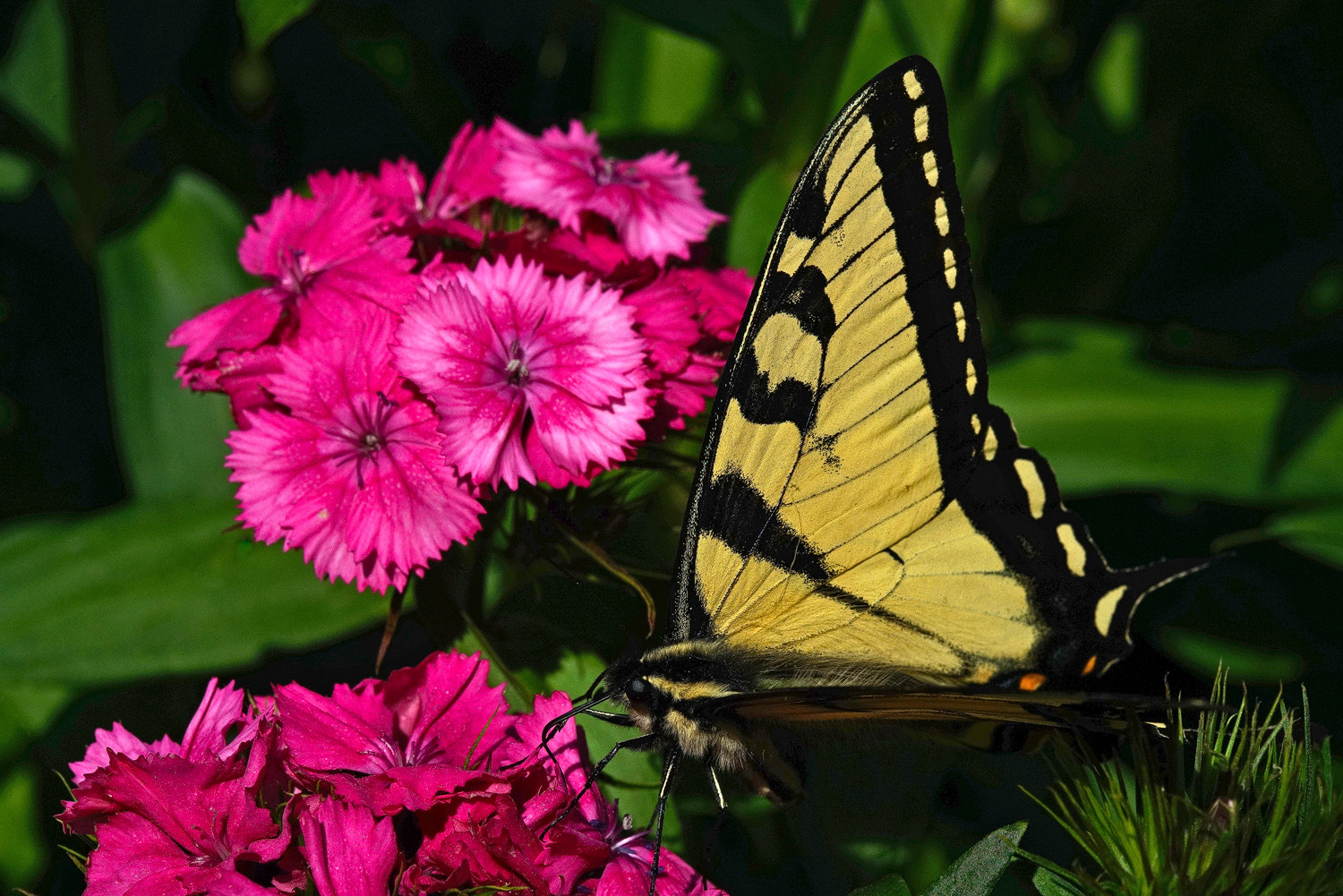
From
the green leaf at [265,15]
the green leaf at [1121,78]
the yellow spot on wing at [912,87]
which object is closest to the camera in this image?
the yellow spot on wing at [912,87]

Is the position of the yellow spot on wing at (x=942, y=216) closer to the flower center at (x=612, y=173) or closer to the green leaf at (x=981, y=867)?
the flower center at (x=612, y=173)

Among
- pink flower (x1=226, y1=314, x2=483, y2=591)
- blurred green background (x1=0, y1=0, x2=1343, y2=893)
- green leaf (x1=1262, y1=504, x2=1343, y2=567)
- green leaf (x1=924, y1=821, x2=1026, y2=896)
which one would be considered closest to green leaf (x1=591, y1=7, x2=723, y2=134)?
blurred green background (x1=0, y1=0, x2=1343, y2=893)

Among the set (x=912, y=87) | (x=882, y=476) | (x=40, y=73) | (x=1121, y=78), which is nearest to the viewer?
(x=912, y=87)

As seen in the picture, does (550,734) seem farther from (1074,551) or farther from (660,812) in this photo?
(1074,551)

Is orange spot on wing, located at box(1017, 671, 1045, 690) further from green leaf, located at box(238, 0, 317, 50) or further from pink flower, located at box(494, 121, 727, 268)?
green leaf, located at box(238, 0, 317, 50)

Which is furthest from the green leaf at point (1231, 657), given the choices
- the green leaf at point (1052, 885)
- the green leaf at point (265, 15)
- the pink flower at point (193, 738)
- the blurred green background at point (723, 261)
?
the green leaf at point (265, 15)

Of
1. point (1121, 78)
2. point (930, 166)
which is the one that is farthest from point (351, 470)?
point (1121, 78)

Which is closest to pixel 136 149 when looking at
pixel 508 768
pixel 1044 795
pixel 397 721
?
pixel 397 721
